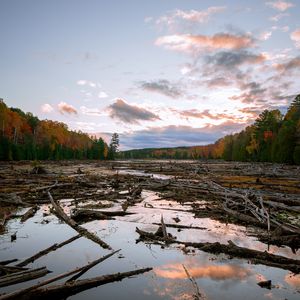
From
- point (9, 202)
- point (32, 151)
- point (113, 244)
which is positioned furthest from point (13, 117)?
point (113, 244)

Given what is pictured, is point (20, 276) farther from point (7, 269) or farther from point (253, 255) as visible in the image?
point (253, 255)

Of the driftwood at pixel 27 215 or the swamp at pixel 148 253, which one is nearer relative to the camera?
the swamp at pixel 148 253

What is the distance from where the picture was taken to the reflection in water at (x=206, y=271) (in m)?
6.38

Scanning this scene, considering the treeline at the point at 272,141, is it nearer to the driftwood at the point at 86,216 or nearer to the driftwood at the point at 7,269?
the driftwood at the point at 86,216

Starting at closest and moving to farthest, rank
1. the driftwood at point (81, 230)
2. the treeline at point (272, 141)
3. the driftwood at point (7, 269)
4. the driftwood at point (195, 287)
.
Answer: the driftwood at point (195, 287), the driftwood at point (7, 269), the driftwood at point (81, 230), the treeline at point (272, 141)

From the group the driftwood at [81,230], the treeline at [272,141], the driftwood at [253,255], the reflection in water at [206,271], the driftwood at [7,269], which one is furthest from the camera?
the treeline at [272,141]

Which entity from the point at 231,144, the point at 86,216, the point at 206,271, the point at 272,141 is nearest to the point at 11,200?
the point at 86,216

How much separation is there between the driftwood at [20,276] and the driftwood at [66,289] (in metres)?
0.80

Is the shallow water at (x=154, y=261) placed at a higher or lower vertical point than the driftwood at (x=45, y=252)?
lower

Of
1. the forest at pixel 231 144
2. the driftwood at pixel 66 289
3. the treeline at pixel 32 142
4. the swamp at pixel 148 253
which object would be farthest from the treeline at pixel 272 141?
the treeline at pixel 32 142

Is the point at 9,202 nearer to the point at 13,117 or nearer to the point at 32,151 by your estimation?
the point at 32,151

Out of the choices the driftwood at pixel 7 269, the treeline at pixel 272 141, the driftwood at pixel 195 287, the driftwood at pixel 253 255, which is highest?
the treeline at pixel 272 141

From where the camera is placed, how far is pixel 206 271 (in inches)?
261

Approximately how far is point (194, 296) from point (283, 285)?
195cm
